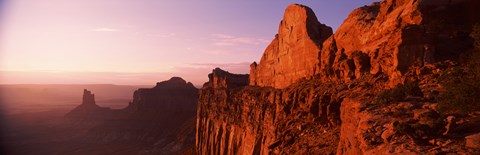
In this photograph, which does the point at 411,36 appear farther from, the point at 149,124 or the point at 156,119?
the point at 156,119

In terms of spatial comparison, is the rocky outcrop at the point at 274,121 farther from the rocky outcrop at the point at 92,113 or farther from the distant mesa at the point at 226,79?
the rocky outcrop at the point at 92,113

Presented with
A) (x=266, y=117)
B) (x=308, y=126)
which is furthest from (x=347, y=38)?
(x=266, y=117)

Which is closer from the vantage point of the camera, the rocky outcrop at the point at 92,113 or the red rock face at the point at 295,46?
the red rock face at the point at 295,46

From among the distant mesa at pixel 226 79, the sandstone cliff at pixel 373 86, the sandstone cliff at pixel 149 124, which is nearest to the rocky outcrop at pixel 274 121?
the sandstone cliff at pixel 373 86

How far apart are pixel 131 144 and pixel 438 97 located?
104788 mm

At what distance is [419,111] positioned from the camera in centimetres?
1427

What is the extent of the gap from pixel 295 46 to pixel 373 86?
13.0 m

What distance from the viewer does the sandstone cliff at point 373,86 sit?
12500 millimetres

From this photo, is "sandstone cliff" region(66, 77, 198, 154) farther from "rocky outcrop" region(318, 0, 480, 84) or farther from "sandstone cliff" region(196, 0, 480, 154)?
"rocky outcrop" region(318, 0, 480, 84)

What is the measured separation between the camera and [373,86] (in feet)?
62.4

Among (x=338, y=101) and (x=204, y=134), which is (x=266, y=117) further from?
(x=204, y=134)

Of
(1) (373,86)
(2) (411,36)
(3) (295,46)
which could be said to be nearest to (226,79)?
(3) (295,46)

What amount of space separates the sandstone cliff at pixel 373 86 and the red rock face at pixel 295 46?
9cm

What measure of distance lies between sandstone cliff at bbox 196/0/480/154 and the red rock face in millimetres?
87
